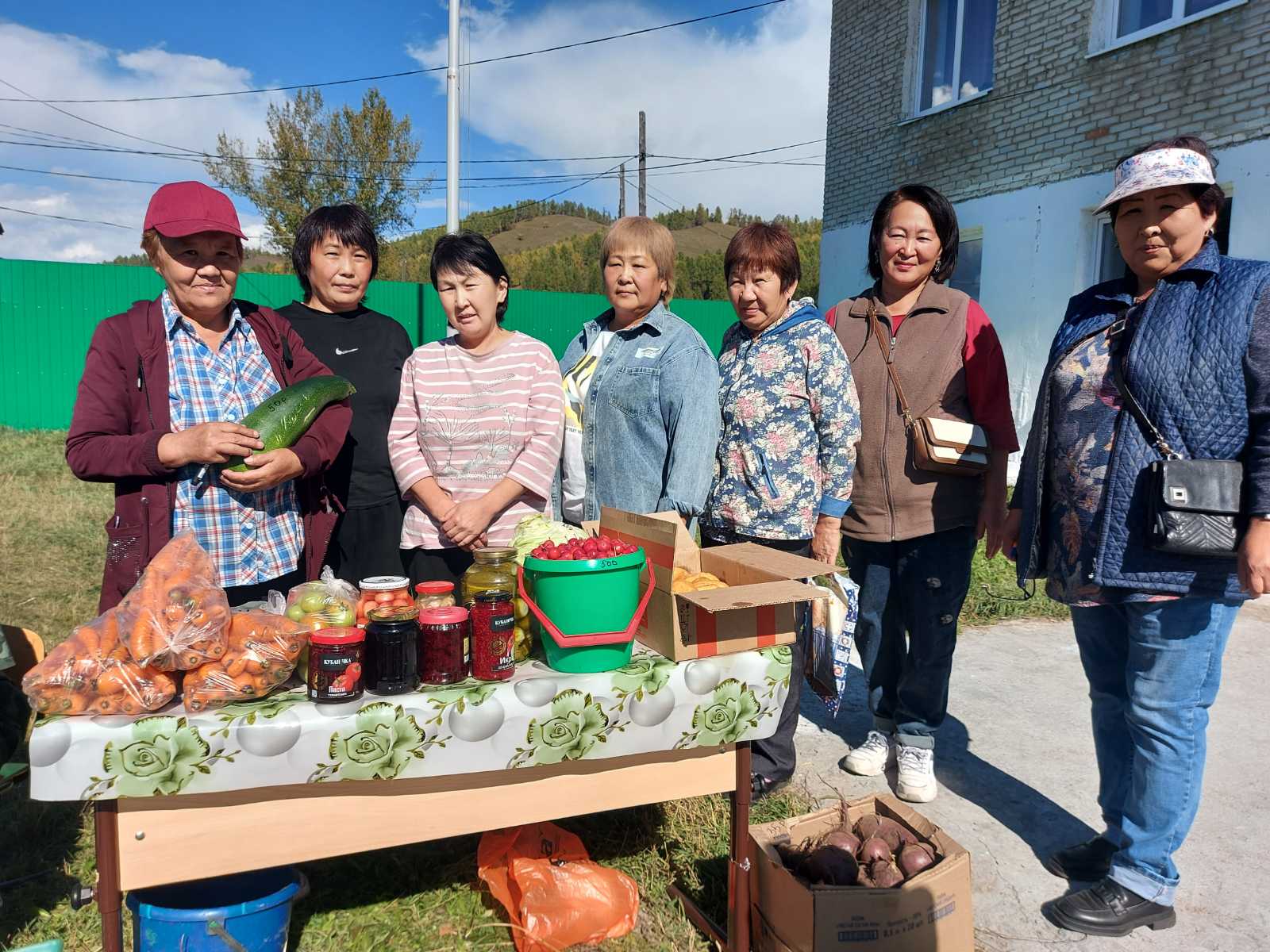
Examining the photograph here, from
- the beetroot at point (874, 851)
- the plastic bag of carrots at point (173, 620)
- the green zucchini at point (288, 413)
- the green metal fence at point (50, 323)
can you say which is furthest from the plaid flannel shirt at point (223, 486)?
the green metal fence at point (50, 323)

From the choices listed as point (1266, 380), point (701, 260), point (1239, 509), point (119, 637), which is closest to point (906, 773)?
point (1239, 509)

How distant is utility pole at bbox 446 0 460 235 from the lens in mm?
11109

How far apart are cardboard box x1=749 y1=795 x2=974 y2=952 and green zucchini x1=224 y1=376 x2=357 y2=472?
167 cm

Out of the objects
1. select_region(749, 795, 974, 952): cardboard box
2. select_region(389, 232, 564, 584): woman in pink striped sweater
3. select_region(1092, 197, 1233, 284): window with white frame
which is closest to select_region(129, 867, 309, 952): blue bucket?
select_region(389, 232, 564, 584): woman in pink striped sweater

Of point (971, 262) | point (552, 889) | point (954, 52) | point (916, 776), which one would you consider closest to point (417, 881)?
point (552, 889)

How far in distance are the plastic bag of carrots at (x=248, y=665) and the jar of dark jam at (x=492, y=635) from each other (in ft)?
1.20

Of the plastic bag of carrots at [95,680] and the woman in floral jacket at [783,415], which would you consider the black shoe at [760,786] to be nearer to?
the woman in floral jacket at [783,415]

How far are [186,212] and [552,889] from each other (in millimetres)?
2072

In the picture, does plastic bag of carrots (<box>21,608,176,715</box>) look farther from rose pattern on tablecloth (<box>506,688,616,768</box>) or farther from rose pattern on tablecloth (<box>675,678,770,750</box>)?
rose pattern on tablecloth (<box>675,678,770,750</box>)

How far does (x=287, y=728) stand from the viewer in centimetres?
169

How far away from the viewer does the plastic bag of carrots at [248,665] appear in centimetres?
170

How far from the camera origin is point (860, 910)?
6.64ft

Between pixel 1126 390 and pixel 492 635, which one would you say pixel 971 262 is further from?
pixel 492 635

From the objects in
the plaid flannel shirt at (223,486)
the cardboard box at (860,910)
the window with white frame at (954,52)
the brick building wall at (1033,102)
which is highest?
the window with white frame at (954,52)
